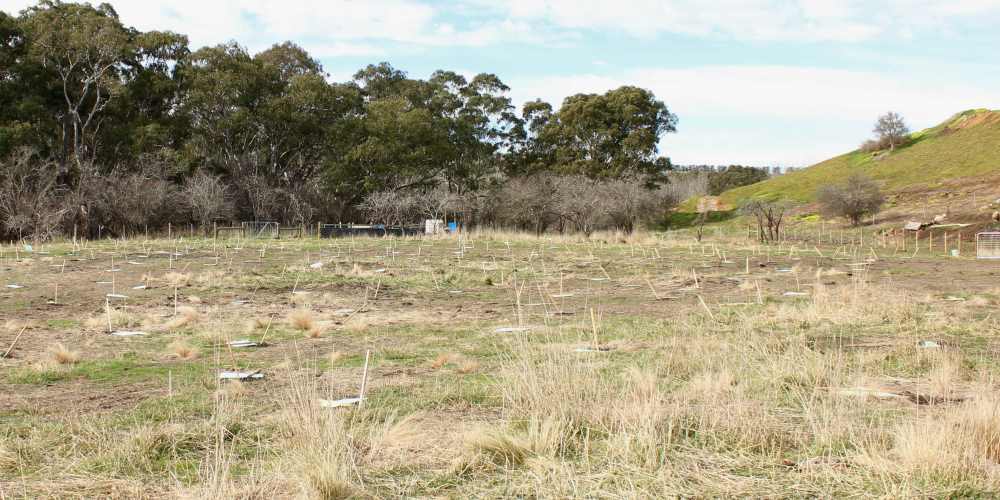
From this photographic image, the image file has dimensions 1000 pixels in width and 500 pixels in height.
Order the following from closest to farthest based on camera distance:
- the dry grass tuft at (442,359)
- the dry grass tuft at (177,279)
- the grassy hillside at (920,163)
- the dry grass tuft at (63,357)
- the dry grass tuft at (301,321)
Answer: the dry grass tuft at (442,359) → the dry grass tuft at (63,357) → the dry grass tuft at (301,321) → the dry grass tuft at (177,279) → the grassy hillside at (920,163)

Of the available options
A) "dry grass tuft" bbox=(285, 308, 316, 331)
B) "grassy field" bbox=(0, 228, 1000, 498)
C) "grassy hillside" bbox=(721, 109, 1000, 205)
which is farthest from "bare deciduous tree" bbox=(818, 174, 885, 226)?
"dry grass tuft" bbox=(285, 308, 316, 331)

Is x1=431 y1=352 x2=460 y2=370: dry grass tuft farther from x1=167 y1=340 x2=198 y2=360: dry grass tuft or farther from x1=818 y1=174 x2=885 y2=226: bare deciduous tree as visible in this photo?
x1=818 y1=174 x2=885 y2=226: bare deciduous tree

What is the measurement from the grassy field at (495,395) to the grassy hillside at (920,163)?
4721 cm

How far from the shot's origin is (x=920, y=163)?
6381 centimetres

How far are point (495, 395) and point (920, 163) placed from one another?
6741 centimetres

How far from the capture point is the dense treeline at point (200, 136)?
98.5ft

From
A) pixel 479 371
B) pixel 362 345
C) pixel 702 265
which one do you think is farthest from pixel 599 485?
pixel 702 265

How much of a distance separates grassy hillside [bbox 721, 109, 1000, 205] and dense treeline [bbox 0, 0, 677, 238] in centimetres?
2422

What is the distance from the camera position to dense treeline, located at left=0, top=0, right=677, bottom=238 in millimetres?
30016

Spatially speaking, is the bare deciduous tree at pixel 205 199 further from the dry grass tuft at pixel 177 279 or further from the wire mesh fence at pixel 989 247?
the wire mesh fence at pixel 989 247

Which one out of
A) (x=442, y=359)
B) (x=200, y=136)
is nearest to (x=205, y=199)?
(x=200, y=136)

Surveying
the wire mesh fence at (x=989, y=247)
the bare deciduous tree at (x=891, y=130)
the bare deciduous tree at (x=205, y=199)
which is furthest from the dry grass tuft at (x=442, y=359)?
the bare deciduous tree at (x=891, y=130)

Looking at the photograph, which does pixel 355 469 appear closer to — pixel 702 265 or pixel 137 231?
pixel 702 265

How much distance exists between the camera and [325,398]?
240 inches
